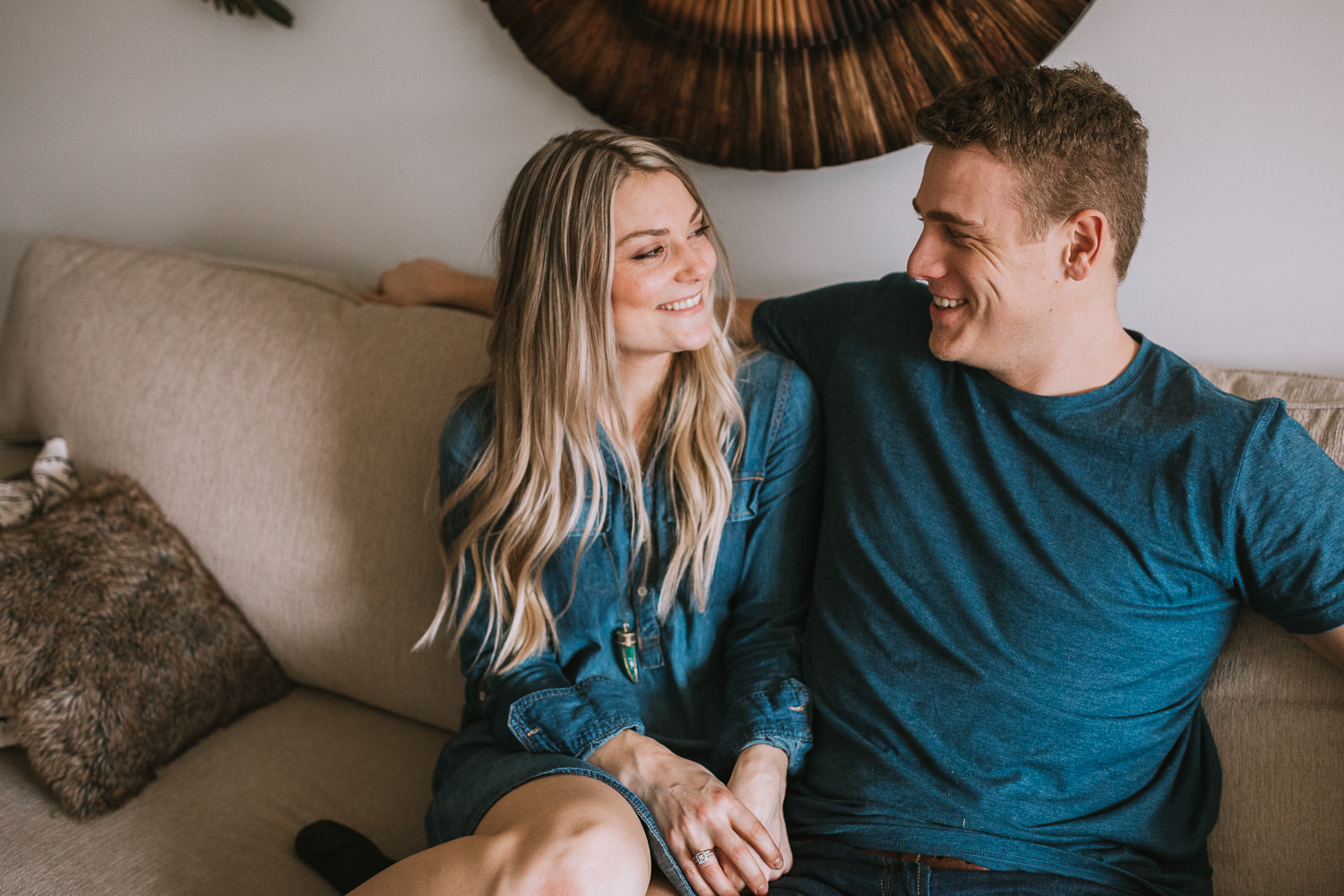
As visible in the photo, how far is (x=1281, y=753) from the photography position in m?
1.13

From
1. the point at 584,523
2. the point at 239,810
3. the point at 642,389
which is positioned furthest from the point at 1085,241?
the point at 239,810

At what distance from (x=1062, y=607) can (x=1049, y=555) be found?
6 cm

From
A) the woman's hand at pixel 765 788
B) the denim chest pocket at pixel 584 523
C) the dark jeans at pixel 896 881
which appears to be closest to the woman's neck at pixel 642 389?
the denim chest pocket at pixel 584 523

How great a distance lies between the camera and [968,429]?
1.17 metres

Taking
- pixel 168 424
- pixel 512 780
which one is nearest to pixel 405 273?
pixel 168 424

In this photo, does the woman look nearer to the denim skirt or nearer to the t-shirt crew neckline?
the denim skirt

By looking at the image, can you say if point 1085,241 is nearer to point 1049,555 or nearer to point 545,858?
point 1049,555

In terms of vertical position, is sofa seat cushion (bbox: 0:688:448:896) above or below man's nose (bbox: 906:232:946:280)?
below

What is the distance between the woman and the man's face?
28 cm

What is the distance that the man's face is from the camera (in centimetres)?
105

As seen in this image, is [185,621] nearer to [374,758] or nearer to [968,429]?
[374,758]

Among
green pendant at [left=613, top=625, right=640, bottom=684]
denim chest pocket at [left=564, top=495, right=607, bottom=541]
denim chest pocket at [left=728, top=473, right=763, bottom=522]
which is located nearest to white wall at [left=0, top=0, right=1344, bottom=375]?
denim chest pocket at [left=728, top=473, right=763, bottom=522]

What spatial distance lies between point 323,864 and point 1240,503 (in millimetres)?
1264

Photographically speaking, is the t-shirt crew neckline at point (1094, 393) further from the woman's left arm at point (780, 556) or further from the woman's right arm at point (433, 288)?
the woman's right arm at point (433, 288)
